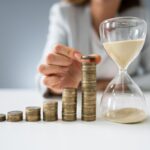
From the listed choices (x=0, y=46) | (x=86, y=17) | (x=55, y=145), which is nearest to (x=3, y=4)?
(x=0, y=46)

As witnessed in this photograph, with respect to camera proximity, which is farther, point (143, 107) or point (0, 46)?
point (0, 46)

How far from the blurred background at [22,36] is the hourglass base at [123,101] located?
155 centimetres

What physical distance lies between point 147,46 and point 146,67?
0.11m

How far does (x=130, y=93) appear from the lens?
0.68m

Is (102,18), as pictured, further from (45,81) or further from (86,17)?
(45,81)

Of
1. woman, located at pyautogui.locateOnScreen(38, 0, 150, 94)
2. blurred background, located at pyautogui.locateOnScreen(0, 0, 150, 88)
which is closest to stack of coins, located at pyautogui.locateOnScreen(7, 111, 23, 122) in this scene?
woman, located at pyautogui.locateOnScreen(38, 0, 150, 94)

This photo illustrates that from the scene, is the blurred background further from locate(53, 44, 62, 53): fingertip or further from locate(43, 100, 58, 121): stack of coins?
locate(43, 100, 58, 121): stack of coins

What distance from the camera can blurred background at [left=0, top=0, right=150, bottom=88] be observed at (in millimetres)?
2162

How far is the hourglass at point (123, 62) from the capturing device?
0.64m

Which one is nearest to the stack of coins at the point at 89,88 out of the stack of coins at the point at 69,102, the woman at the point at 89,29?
Result: the stack of coins at the point at 69,102

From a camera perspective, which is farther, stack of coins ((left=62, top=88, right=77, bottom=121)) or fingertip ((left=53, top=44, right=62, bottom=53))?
fingertip ((left=53, top=44, right=62, bottom=53))

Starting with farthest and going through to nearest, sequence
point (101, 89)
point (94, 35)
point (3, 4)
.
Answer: point (3, 4)
point (94, 35)
point (101, 89)

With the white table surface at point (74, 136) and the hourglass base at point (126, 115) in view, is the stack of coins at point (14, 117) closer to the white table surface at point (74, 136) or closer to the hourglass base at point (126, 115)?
the white table surface at point (74, 136)

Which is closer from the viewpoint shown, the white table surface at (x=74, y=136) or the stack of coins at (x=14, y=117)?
the white table surface at (x=74, y=136)
